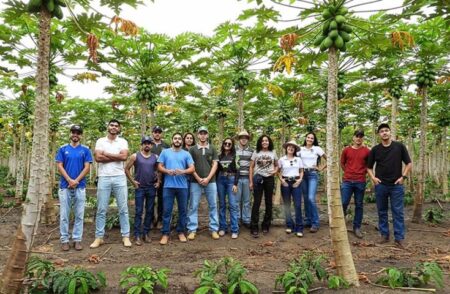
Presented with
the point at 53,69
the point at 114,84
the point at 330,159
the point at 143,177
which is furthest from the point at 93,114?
the point at 330,159

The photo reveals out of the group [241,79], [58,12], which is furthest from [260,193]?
[58,12]

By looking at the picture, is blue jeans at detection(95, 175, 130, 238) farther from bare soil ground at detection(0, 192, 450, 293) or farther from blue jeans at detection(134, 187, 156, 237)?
bare soil ground at detection(0, 192, 450, 293)

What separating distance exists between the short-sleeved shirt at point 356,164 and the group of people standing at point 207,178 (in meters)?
0.02

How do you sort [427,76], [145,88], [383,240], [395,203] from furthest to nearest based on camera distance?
[145,88]
[427,76]
[383,240]
[395,203]

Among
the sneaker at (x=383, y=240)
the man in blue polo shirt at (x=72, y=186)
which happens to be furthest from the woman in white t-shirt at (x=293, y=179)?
the man in blue polo shirt at (x=72, y=186)

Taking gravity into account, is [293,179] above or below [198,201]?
above

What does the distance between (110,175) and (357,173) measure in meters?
5.12

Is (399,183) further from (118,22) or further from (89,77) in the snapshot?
(89,77)

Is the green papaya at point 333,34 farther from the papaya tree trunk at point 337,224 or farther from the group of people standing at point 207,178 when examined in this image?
the group of people standing at point 207,178

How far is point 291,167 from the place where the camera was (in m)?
7.48

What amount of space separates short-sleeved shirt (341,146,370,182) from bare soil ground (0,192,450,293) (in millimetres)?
1314

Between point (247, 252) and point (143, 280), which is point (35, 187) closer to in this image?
point (143, 280)

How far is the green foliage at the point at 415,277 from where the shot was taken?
4.28 metres

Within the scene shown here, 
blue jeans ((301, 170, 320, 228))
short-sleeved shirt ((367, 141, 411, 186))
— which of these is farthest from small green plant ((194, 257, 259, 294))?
short-sleeved shirt ((367, 141, 411, 186))
